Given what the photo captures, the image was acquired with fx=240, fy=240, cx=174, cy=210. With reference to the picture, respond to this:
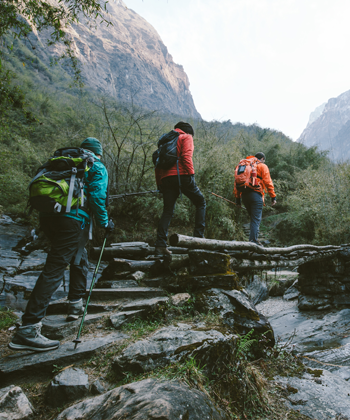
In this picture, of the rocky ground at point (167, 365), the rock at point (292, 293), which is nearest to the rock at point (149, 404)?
the rocky ground at point (167, 365)

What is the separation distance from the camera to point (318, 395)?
2.47 m

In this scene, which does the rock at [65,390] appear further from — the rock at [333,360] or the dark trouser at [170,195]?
the rock at [333,360]

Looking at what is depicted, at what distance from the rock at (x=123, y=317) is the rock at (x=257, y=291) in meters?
5.03

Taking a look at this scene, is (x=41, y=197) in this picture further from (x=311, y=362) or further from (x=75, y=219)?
(x=311, y=362)

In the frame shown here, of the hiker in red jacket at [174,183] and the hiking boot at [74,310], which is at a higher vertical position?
the hiker in red jacket at [174,183]

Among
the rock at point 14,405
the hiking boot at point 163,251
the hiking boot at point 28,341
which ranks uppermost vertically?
the hiking boot at point 163,251

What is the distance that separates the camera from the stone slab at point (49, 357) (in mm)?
1919

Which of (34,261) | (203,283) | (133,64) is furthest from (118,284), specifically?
(133,64)

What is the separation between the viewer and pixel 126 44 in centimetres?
9000

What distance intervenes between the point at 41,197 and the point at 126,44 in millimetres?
108849

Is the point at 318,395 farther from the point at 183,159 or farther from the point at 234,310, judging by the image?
the point at 183,159

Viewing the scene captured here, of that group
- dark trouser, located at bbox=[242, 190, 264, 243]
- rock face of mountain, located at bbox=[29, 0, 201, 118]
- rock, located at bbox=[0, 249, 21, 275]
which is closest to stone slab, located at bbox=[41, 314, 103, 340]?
dark trouser, located at bbox=[242, 190, 264, 243]

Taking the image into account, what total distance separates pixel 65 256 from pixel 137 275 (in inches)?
65.8

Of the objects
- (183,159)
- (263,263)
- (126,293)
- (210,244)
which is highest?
(183,159)
